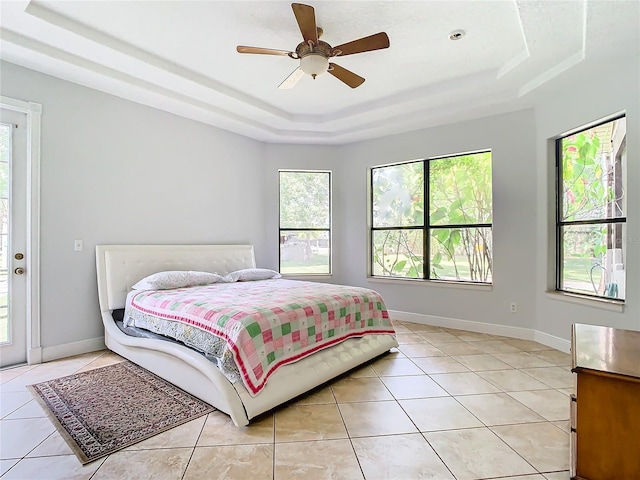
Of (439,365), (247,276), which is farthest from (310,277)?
(439,365)

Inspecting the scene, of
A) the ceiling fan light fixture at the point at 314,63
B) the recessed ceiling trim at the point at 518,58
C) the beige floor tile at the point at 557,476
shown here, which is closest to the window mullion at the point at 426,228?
the recessed ceiling trim at the point at 518,58

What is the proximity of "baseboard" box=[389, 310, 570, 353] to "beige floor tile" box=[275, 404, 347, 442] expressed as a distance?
2.57 metres

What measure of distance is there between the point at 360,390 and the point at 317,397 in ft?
1.14

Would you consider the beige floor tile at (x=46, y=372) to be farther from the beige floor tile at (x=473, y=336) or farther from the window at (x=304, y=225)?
the beige floor tile at (x=473, y=336)

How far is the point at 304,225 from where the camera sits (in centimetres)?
523

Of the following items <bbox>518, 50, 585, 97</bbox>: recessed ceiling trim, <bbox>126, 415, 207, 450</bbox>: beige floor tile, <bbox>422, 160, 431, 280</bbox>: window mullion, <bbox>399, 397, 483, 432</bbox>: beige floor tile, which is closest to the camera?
<bbox>126, 415, 207, 450</bbox>: beige floor tile

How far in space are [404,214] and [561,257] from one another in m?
1.93

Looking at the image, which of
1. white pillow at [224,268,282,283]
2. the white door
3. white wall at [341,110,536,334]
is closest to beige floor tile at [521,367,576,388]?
white wall at [341,110,536,334]

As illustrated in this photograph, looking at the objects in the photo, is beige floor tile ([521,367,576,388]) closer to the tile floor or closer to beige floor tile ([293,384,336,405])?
the tile floor

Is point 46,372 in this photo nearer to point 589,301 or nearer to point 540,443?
point 540,443

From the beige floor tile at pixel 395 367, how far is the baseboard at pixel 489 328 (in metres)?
1.42

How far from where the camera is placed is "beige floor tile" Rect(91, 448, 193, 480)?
1.58 m

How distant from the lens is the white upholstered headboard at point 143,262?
3.36 m

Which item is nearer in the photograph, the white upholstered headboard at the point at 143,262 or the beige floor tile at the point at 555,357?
the beige floor tile at the point at 555,357
